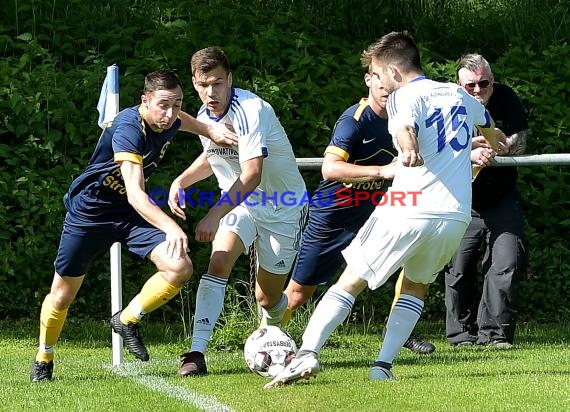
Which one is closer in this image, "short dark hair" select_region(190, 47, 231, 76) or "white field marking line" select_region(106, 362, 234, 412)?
"white field marking line" select_region(106, 362, 234, 412)

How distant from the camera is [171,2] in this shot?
12898mm

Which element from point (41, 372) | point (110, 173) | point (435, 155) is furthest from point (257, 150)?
point (41, 372)

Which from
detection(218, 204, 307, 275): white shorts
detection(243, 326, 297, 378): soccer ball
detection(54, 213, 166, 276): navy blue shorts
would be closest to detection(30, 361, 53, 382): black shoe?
detection(54, 213, 166, 276): navy blue shorts

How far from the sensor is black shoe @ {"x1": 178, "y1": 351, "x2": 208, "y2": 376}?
7611 millimetres

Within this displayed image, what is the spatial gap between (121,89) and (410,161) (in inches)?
214

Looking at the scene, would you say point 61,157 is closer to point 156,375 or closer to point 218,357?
point 218,357

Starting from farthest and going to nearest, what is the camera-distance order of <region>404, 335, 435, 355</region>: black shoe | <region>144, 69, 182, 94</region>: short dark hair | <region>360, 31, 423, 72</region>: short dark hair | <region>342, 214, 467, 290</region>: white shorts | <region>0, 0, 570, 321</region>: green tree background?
1. <region>0, 0, 570, 321</region>: green tree background
2. <region>404, 335, 435, 355</region>: black shoe
3. <region>144, 69, 182, 94</region>: short dark hair
4. <region>360, 31, 423, 72</region>: short dark hair
5. <region>342, 214, 467, 290</region>: white shorts

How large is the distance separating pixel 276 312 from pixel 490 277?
79.9 inches

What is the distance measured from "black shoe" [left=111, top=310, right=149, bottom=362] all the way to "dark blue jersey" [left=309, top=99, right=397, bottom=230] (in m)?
1.78

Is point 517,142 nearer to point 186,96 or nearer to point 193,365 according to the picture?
point 186,96

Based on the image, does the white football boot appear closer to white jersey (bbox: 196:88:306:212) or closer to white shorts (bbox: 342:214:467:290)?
white shorts (bbox: 342:214:467:290)

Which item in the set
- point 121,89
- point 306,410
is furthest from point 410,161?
point 121,89

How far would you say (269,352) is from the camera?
740 centimetres

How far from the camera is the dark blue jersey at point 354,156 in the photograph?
790 centimetres
